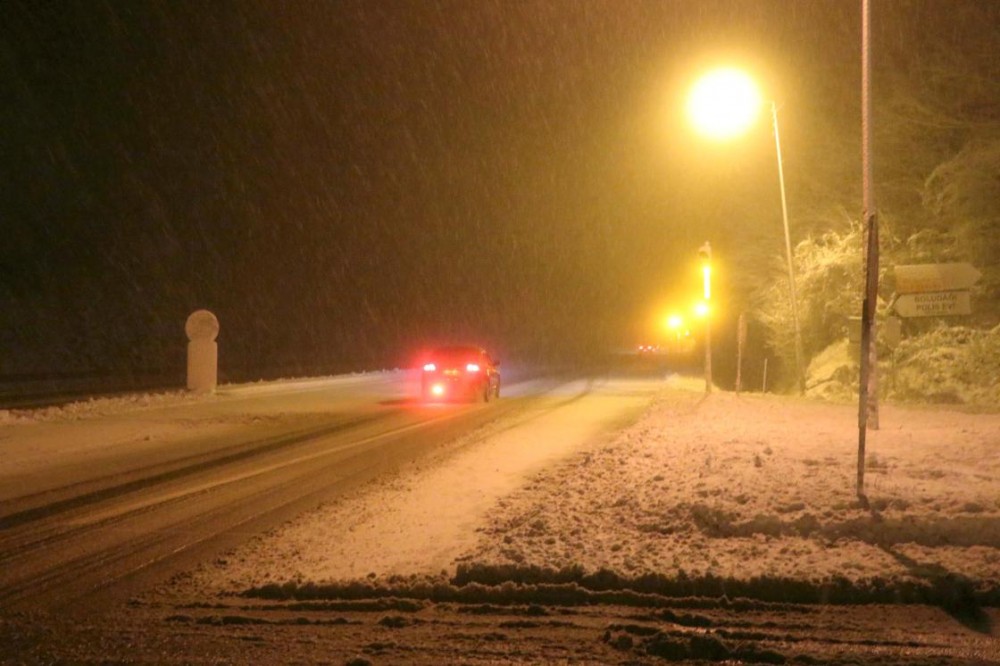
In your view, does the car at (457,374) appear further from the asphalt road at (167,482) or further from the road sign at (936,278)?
the road sign at (936,278)

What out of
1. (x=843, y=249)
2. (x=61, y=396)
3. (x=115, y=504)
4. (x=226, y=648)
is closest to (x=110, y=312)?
(x=61, y=396)

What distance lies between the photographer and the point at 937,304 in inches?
853

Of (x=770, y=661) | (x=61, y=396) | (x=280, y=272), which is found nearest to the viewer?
(x=770, y=661)

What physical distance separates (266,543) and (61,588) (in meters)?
2.13

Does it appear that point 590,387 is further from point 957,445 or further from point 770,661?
point 770,661

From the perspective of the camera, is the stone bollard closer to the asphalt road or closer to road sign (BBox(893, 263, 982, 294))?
the asphalt road

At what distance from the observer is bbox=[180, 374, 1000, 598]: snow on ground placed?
886 cm

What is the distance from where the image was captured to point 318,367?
6188cm

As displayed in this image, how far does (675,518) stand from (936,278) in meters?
13.5

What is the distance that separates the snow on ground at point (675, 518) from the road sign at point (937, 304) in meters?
5.28

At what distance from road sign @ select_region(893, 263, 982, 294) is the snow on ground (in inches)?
209

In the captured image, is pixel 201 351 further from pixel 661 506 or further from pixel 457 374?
pixel 661 506

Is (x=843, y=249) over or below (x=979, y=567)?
over

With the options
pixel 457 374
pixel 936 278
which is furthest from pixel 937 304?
pixel 457 374
